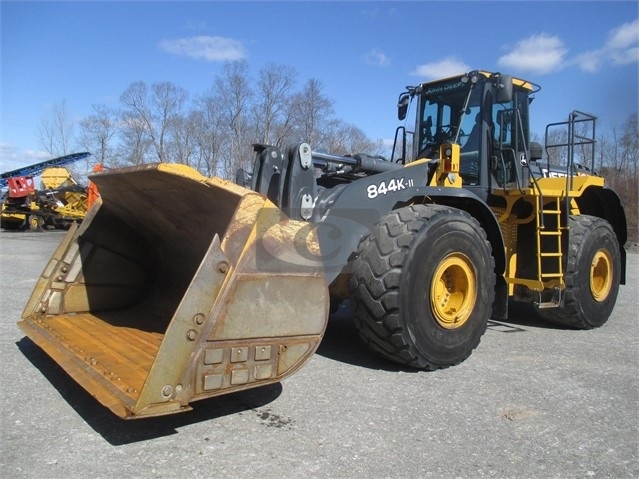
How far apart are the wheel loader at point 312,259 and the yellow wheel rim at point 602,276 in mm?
40

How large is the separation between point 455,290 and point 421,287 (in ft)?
2.10

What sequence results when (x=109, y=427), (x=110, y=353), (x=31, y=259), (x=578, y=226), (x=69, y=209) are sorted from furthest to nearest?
1. (x=69, y=209)
2. (x=31, y=259)
3. (x=578, y=226)
4. (x=110, y=353)
5. (x=109, y=427)

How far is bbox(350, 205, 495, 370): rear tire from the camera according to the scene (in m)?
4.02

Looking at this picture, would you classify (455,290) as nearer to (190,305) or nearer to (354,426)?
(354,426)

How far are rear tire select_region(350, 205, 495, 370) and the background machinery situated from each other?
24.0m

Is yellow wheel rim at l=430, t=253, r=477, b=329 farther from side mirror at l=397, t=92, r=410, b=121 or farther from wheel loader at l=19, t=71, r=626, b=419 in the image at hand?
side mirror at l=397, t=92, r=410, b=121

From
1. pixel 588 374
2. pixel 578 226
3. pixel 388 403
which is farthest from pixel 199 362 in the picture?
pixel 578 226

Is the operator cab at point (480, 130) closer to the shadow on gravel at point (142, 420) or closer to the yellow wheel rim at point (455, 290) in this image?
the yellow wheel rim at point (455, 290)

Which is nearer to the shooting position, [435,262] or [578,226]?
[435,262]

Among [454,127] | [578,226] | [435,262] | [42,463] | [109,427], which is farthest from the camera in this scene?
[578,226]

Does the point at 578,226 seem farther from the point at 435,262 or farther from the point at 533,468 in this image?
the point at 533,468

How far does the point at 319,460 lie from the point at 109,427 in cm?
122

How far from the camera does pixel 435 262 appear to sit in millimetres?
4273

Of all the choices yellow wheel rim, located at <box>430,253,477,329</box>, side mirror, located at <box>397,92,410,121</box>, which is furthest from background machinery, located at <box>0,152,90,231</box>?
yellow wheel rim, located at <box>430,253,477,329</box>
